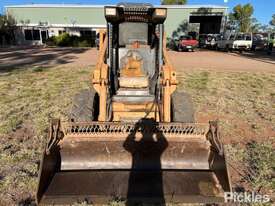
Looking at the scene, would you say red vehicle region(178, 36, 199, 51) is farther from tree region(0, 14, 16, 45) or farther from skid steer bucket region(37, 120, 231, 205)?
skid steer bucket region(37, 120, 231, 205)

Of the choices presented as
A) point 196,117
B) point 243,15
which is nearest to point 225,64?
point 196,117

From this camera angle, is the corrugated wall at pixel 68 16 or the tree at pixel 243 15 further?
the tree at pixel 243 15

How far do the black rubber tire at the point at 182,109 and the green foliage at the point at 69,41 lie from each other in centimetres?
2870

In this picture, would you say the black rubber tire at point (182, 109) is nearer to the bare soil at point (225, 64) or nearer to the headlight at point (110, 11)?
the headlight at point (110, 11)

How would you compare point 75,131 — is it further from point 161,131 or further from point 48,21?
point 48,21

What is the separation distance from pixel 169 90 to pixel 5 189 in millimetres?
2648

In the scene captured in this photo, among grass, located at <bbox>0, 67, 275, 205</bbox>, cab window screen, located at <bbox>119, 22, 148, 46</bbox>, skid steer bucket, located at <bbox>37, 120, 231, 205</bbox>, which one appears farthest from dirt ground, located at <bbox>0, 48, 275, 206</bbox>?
cab window screen, located at <bbox>119, 22, 148, 46</bbox>

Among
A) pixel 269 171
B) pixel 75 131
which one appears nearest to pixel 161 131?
pixel 75 131

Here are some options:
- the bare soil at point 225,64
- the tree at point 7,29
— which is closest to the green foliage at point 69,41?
the tree at point 7,29

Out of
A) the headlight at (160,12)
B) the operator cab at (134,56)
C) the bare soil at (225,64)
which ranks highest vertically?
the headlight at (160,12)

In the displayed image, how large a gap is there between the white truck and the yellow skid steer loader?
24.0 metres

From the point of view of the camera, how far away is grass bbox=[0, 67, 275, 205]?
398cm

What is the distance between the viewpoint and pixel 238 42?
26.8 metres

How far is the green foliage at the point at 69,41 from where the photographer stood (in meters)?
32.4
